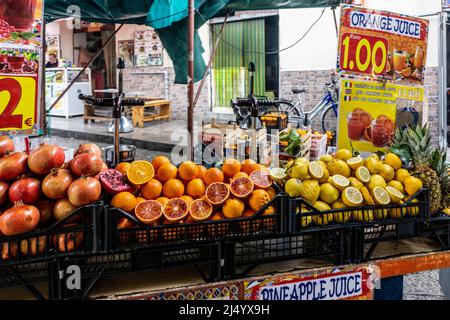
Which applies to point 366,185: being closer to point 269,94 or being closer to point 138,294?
point 138,294

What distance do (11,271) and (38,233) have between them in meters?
0.24

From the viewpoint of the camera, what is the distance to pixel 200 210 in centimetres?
210

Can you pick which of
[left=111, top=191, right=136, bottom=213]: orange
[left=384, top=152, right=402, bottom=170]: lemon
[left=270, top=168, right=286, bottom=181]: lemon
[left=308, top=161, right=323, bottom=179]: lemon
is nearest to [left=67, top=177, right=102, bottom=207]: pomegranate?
[left=111, top=191, right=136, bottom=213]: orange

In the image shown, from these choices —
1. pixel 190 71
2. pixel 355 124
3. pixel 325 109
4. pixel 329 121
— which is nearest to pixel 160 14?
pixel 190 71

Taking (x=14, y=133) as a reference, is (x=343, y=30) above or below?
above

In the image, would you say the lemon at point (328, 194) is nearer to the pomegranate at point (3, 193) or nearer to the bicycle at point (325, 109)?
the pomegranate at point (3, 193)

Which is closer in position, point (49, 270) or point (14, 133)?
point (49, 270)

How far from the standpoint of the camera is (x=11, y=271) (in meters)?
1.89

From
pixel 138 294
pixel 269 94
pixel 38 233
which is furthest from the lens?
pixel 269 94

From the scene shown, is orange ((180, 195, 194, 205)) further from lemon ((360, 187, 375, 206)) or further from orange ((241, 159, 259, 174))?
lemon ((360, 187, 375, 206))

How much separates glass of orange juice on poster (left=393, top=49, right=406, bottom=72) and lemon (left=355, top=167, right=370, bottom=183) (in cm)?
119

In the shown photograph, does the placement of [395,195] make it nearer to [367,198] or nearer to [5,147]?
[367,198]

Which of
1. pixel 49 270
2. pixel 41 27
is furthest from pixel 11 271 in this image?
pixel 41 27

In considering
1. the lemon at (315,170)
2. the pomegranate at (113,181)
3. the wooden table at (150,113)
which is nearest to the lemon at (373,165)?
the lemon at (315,170)
